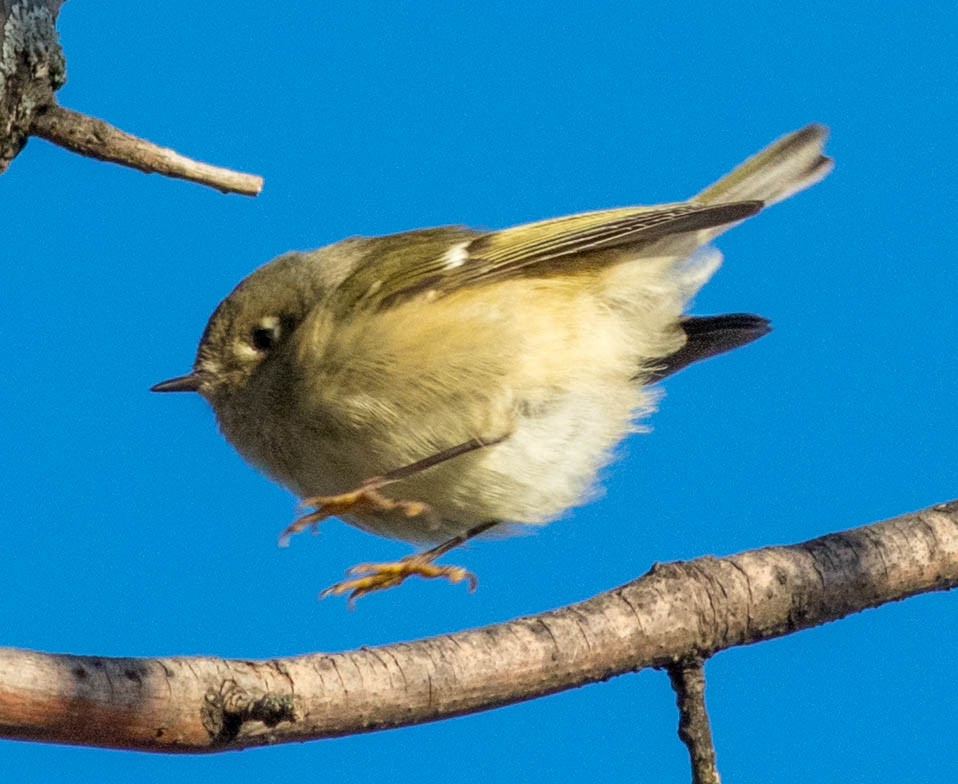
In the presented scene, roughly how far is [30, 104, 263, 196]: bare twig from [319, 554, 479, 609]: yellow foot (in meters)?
0.98

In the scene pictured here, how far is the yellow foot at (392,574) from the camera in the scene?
9.42ft

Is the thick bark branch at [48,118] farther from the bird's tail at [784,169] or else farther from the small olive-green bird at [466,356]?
the bird's tail at [784,169]

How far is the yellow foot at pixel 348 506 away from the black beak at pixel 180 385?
0.51 meters

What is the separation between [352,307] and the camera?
3.12 meters

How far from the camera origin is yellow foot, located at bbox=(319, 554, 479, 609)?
2.87 metres

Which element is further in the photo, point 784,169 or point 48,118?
point 784,169

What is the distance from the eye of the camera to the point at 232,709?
6.23ft

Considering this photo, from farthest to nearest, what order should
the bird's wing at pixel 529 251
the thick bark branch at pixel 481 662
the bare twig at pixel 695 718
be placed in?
the bird's wing at pixel 529 251 < the bare twig at pixel 695 718 < the thick bark branch at pixel 481 662

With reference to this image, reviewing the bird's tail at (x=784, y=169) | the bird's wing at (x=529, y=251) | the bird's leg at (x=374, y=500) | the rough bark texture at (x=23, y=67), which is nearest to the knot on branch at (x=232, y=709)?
the bird's leg at (x=374, y=500)

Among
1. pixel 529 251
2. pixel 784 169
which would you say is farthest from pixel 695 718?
pixel 784 169

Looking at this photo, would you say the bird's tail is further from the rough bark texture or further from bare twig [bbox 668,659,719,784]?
the rough bark texture

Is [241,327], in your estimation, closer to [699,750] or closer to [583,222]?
[583,222]

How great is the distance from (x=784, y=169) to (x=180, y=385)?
1641 millimetres

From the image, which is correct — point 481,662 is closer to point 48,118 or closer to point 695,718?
point 695,718
